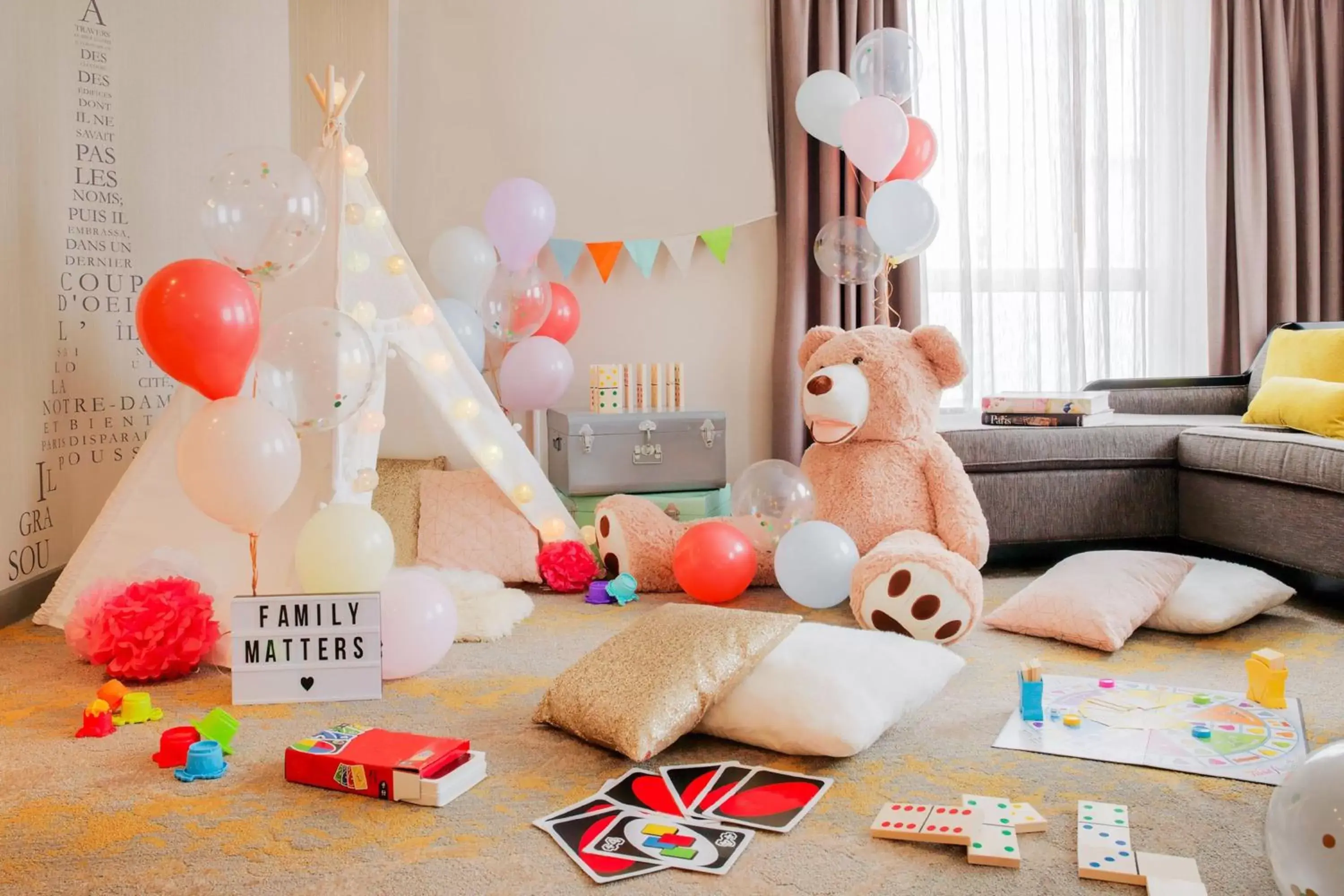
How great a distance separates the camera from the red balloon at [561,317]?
12.0ft

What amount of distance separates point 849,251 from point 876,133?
0.37 m

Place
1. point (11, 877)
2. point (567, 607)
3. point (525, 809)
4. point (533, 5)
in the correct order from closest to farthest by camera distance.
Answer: point (11, 877), point (525, 809), point (567, 607), point (533, 5)

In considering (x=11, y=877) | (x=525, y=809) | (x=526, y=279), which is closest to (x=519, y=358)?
(x=526, y=279)

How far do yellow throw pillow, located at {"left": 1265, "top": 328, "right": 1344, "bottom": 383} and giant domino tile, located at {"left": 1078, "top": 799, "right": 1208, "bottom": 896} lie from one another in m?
2.38

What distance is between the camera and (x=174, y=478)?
8.70 feet

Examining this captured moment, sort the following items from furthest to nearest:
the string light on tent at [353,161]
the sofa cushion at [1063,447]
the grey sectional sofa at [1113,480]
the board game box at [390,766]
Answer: the sofa cushion at [1063,447] → the grey sectional sofa at [1113,480] → the string light on tent at [353,161] → the board game box at [390,766]

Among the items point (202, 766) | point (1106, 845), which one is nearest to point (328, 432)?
point (202, 766)

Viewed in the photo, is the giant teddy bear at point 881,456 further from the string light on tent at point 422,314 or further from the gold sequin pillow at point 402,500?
the string light on tent at point 422,314

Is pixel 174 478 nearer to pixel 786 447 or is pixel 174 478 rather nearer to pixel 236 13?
pixel 236 13

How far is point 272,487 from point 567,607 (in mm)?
993

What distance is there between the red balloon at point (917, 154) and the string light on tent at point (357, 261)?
1.63m

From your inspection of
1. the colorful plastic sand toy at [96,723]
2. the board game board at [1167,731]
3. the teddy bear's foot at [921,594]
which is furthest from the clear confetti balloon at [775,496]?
the colorful plastic sand toy at [96,723]

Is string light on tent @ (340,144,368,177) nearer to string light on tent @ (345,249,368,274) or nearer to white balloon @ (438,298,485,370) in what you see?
string light on tent @ (345,249,368,274)

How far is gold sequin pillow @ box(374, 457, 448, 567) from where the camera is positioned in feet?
10.7
